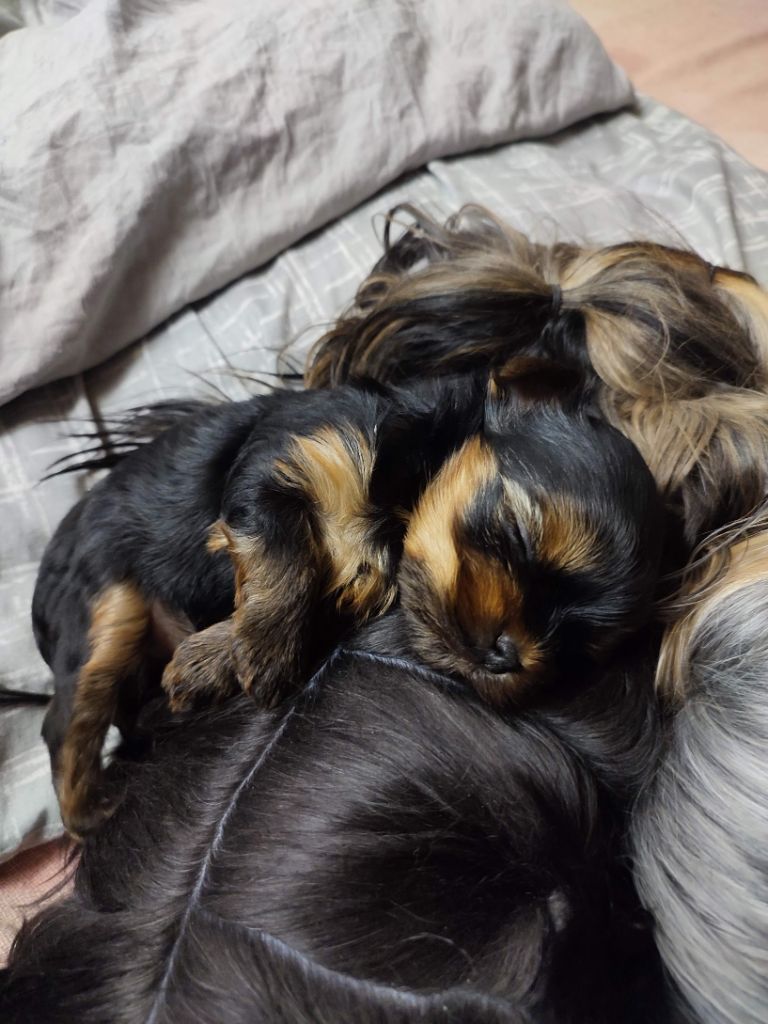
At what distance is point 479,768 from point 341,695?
0.15 m

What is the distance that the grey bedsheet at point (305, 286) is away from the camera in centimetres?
115

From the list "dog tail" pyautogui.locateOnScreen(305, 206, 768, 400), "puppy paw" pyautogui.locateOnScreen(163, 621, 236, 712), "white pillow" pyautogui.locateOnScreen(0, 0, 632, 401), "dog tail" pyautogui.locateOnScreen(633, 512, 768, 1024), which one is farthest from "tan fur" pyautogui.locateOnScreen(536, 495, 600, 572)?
"white pillow" pyautogui.locateOnScreen(0, 0, 632, 401)

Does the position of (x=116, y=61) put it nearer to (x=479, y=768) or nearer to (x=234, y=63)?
(x=234, y=63)

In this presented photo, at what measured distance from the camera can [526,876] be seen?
75 cm

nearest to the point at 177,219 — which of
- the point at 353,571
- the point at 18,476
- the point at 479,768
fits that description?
the point at 18,476

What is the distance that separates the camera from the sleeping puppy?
0.85 m

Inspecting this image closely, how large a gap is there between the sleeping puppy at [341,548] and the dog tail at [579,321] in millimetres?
64

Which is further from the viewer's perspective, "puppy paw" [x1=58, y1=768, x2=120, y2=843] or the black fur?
"puppy paw" [x1=58, y1=768, x2=120, y2=843]

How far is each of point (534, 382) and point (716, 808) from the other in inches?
17.1

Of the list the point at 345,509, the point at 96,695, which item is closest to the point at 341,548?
the point at 345,509

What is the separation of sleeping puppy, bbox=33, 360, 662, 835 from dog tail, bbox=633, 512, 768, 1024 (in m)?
0.07

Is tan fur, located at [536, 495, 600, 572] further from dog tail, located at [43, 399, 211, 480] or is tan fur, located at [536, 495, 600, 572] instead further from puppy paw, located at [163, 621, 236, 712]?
dog tail, located at [43, 399, 211, 480]

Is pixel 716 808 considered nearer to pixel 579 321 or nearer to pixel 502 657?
pixel 502 657

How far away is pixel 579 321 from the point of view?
104 cm
